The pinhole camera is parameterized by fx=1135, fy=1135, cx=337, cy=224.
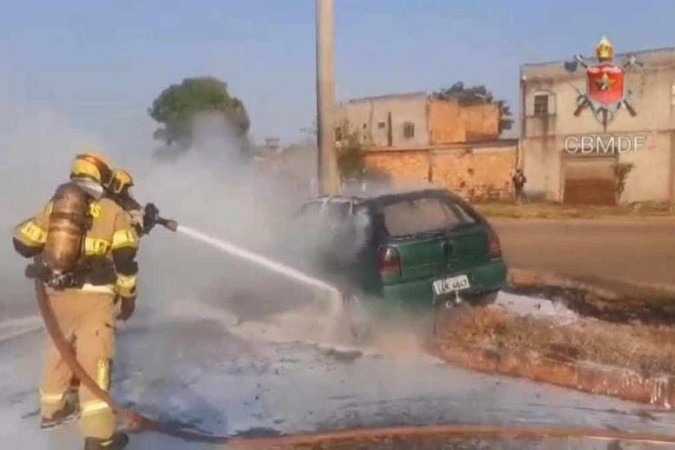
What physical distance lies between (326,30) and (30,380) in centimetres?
476

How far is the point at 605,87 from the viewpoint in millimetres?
21297

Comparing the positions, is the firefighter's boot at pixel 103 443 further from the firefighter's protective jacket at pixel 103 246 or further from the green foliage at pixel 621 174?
the green foliage at pixel 621 174

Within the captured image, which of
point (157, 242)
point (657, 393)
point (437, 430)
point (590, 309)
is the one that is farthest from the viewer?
point (157, 242)

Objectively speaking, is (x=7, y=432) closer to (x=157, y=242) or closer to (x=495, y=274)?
(x=495, y=274)

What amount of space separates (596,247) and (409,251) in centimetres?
867

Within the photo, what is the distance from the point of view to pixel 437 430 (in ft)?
20.3

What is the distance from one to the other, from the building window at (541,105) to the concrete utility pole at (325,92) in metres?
Answer: 10.8

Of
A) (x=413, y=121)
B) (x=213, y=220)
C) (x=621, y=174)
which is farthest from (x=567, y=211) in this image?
(x=213, y=220)

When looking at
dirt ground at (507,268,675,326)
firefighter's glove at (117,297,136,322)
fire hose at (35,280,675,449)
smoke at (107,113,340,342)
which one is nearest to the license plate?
dirt ground at (507,268,675,326)

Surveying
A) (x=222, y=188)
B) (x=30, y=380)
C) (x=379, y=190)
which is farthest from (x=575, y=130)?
(x=30, y=380)

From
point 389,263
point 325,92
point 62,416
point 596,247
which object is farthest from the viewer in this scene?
point 596,247

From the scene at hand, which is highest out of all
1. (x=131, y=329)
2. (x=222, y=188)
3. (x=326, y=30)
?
(x=326, y=30)

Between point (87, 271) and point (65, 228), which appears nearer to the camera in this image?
point (65, 228)

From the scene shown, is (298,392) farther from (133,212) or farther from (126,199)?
(126,199)
